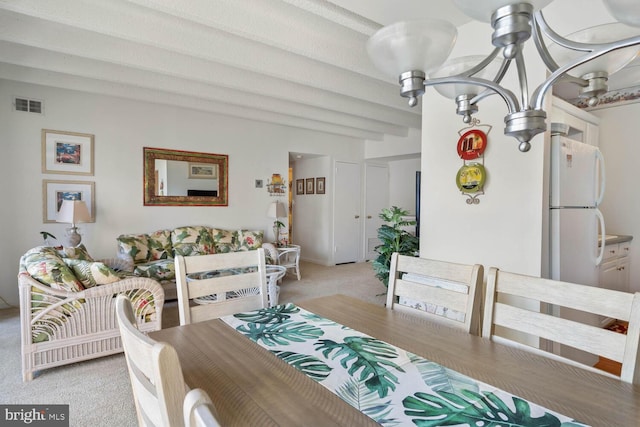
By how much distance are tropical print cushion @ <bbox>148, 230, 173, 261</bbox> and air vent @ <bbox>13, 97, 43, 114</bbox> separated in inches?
74.1

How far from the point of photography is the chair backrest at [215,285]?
4.82 feet

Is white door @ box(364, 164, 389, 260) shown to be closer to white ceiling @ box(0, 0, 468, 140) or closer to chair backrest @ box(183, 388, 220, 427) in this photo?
white ceiling @ box(0, 0, 468, 140)

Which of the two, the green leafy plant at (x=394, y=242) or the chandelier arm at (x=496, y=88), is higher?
the chandelier arm at (x=496, y=88)

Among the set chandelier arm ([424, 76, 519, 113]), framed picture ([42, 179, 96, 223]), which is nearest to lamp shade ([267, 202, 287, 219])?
framed picture ([42, 179, 96, 223])

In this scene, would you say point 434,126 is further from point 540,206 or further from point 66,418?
point 66,418

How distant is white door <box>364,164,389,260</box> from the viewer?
6.96 meters

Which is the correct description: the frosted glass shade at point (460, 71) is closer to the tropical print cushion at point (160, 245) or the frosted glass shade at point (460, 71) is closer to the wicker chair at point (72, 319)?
the wicker chair at point (72, 319)

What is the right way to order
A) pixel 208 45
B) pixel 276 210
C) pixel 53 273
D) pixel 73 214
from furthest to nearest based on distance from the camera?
1. pixel 276 210
2. pixel 73 214
3. pixel 208 45
4. pixel 53 273

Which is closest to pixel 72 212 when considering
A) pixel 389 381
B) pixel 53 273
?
pixel 53 273

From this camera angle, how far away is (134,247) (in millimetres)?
4133

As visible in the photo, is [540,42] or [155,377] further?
[540,42]

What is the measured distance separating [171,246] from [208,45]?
273cm

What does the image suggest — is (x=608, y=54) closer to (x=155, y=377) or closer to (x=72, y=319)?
(x=155, y=377)

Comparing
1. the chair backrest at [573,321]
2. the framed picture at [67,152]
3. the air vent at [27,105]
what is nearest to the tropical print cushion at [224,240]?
the framed picture at [67,152]
